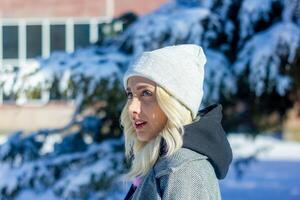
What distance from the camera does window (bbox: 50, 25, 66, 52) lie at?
23500 mm

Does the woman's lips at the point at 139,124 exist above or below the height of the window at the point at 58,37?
above

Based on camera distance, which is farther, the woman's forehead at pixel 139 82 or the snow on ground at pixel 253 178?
the snow on ground at pixel 253 178

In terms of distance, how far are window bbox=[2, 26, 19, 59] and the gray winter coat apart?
854 inches

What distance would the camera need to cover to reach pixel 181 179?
2.21m

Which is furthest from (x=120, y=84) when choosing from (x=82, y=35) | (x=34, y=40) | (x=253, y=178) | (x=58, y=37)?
(x=34, y=40)

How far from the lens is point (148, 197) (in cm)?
228

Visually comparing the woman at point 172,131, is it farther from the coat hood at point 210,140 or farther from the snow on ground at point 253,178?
the snow on ground at point 253,178

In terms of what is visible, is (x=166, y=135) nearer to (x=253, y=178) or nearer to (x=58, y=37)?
(x=253, y=178)

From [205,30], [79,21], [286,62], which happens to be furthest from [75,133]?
[79,21]

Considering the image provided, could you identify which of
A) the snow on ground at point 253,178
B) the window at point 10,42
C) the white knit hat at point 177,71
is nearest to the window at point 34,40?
the window at point 10,42

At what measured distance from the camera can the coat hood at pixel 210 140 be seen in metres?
2.32

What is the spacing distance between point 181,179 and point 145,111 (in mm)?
269

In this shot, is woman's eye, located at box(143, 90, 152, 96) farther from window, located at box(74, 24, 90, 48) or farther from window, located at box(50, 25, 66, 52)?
window, located at box(50, 25, 66, 52)

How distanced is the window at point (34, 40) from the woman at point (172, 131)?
21400 mm
